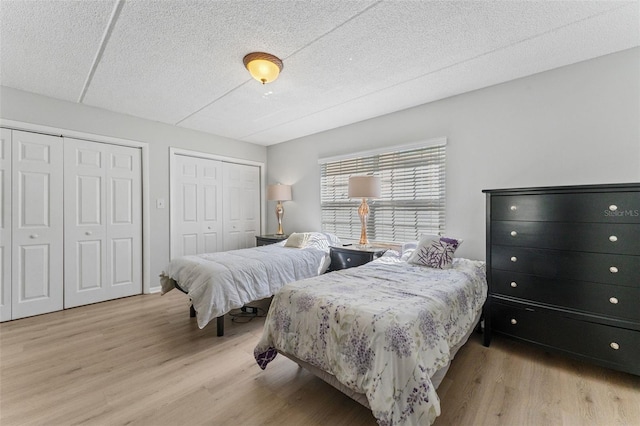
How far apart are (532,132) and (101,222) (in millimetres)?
4941

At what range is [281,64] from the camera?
233 centimetres

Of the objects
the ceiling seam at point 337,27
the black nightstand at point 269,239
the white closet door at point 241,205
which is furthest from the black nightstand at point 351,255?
the ceiling seam at point 337,27

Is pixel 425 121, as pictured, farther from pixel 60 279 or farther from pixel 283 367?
pixel 60 279

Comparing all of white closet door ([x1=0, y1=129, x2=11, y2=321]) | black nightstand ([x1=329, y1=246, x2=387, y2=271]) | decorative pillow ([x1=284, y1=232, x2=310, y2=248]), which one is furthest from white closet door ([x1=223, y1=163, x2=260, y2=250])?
white closet door ([x1=0, y1=129, x2=11, y2=321])

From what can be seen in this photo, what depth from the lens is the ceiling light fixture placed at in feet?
7.20

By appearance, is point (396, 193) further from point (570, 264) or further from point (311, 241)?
point (570, 264)

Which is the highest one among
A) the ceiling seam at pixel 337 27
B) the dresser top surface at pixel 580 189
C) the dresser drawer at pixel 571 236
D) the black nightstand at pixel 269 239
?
the ceiling seam at pixel 337 27

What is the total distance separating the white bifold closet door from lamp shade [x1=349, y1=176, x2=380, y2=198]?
2.97 m

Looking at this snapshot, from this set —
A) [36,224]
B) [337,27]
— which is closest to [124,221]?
[36,224]

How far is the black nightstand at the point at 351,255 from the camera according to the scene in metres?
3.15

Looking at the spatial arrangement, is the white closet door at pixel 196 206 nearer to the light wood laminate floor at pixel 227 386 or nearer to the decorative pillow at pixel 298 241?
the decorative pillow at pixel 298 241

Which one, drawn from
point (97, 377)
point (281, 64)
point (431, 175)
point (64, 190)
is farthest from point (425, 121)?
point (64, 190)

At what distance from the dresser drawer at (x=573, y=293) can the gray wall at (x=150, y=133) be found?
4130 millimetres

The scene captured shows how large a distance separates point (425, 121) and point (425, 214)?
1101mm
